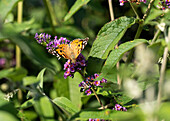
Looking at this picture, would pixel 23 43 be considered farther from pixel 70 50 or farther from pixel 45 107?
pixel 70 50

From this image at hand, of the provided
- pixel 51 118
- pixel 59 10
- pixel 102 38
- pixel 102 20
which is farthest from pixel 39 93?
pixel 59 10

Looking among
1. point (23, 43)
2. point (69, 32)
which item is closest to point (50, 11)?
point (69, 32)

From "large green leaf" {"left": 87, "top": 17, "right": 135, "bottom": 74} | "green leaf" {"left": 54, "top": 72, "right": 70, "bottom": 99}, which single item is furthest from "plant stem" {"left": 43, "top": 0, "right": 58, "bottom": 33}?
"large green leaf" {"left": 87, "top": 17, "right": 135, "bottom": 74}

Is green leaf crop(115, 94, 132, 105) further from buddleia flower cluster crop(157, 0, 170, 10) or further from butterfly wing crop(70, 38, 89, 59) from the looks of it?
buddleia flower cluster crop(157, 0, 170, 10)

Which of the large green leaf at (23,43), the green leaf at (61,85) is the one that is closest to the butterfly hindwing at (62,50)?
the large green leaf at (23,43)

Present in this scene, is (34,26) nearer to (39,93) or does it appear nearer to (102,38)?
(102,38)
